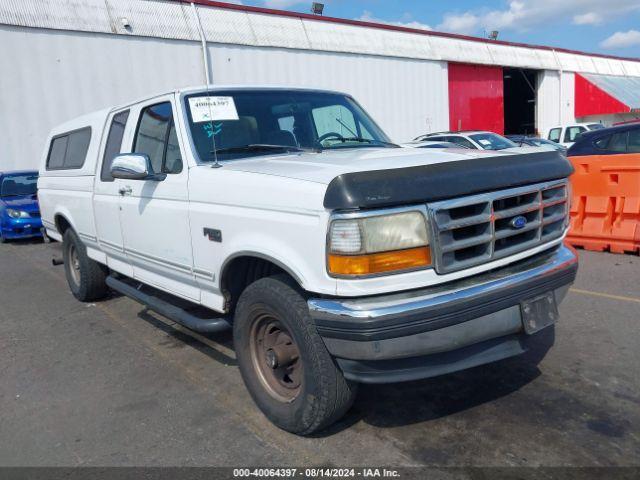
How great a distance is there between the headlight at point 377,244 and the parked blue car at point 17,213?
10.9 metres

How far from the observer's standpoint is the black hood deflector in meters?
2.47

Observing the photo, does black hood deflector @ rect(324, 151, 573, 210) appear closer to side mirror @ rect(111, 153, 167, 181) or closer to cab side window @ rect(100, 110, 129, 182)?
side mirror @ rect(111, 153, 167, 181)

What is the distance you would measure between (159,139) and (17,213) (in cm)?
933

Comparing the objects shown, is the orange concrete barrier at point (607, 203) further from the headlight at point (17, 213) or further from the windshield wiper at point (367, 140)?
the headlight at point (17, 213)

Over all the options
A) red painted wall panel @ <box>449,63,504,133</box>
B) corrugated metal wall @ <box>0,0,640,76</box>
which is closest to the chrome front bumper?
corrugated metal wall @ <box>0,0,640,76</box>

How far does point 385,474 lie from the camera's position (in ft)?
8.77

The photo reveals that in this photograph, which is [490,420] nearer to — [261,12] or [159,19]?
[159,19]

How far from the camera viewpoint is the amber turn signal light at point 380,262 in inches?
99.0

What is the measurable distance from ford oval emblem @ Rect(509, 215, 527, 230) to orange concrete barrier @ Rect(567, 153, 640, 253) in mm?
4526

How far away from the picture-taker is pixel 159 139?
13.4 feet

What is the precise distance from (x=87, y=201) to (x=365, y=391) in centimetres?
342

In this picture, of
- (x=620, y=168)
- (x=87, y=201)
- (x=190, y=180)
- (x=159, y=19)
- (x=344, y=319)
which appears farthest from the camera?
(x=159, y=19)

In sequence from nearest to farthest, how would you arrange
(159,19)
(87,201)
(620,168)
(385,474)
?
1. (385,474)
2. (87,201)
3. (620,168)
4. (159,19)

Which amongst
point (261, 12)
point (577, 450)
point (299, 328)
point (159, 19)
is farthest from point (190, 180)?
point (261, 12)
